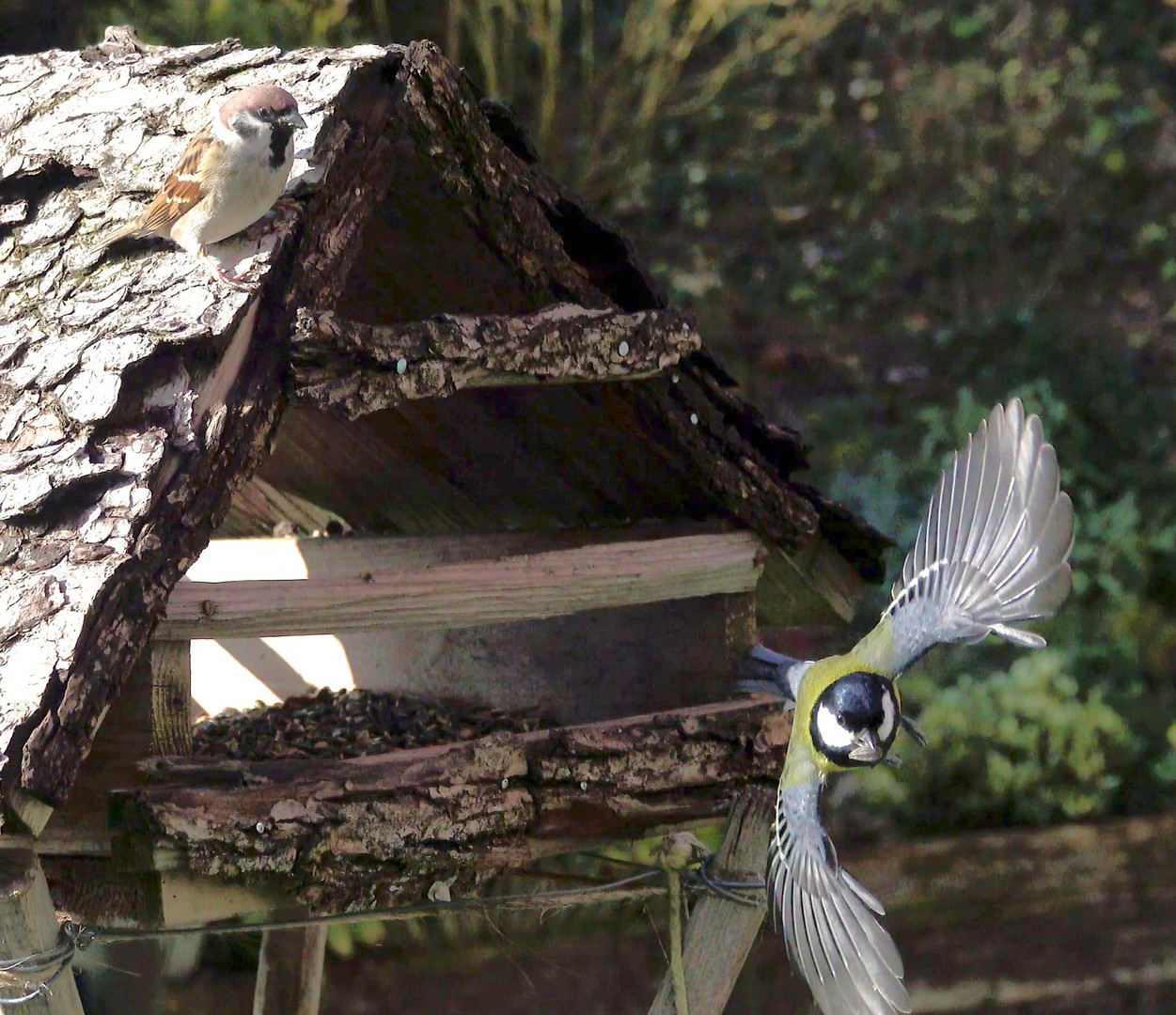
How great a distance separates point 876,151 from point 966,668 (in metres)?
2.81

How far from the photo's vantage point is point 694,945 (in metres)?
2.45

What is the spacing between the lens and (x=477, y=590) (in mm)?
2150

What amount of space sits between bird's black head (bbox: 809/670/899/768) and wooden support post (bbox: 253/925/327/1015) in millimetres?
1444

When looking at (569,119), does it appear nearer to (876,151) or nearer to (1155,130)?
(876,151)

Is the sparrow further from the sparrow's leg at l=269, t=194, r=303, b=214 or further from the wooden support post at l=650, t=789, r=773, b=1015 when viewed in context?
the wooden support post at l=650, t=789, r=773, b=1015

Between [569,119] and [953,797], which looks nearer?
[953,797]

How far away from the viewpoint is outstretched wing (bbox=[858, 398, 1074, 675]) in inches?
76.2

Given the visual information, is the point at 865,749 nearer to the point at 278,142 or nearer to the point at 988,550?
the point at 988,550

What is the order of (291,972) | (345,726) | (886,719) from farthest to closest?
(291,972) → (345,726) → (886,719)

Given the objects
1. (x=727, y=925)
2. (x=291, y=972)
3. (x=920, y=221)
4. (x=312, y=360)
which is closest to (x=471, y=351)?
(x=312, y=360)

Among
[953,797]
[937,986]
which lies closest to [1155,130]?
[953,797]

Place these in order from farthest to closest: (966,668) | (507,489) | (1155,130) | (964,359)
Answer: (1155,130) < (964,359) < (966,668) < (507,489)

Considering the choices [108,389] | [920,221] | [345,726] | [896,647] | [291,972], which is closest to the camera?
[108,389]

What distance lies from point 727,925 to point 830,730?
58 centimetres
